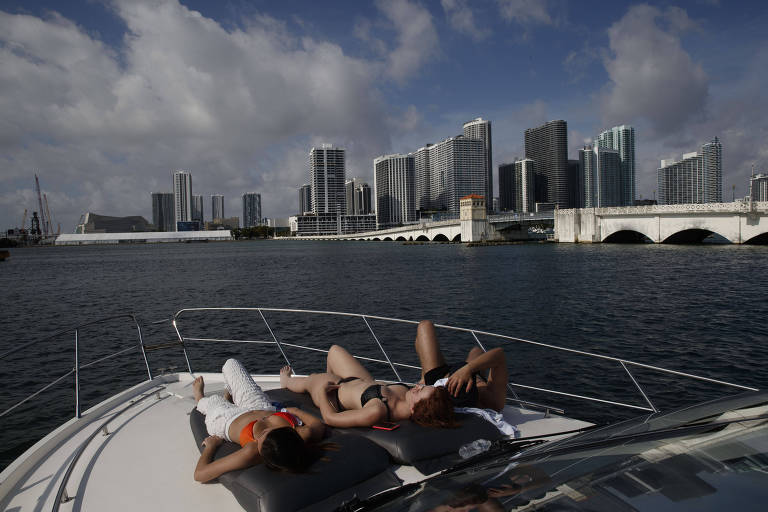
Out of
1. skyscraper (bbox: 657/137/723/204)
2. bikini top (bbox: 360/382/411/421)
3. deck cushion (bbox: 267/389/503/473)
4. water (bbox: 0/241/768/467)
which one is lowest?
water (bbox: 0/241/768/467)

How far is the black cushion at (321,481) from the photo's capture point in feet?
8.96

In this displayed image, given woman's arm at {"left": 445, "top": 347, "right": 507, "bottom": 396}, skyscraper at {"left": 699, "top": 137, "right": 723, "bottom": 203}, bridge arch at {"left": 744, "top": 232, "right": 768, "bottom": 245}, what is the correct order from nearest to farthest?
woman's arm at {"left": 445, "top": 347, "right": 507, "bottom": 396} → bridge arch at {"left": 744, "top": 232, "right": 768, "bottom": 245} → skyscraper at {"left": 699, "top": 137, "right": 723, "bottom": 203}

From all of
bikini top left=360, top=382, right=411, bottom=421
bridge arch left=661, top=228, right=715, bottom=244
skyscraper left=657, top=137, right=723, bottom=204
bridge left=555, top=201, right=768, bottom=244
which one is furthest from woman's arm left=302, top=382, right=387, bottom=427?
skyscraper left=657, top=137, right=723, bottom=204

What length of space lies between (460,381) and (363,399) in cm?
86

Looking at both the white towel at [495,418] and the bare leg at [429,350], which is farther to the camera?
the bare leg at [429,350]

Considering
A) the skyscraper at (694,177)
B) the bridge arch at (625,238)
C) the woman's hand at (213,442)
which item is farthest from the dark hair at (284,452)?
the skyscraper at (694,177)

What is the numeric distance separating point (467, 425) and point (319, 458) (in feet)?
4.10

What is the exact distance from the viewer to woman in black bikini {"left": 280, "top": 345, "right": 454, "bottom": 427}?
365 centimetres

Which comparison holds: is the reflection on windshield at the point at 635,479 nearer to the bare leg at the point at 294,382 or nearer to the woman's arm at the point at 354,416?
the woman's arm at the point at 354,416

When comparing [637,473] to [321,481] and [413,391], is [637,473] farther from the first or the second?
[413,391]

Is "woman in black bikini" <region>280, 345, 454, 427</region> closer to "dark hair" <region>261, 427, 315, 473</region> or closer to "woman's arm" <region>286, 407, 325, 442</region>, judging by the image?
"woman's arm" <region>286, 407, 325, 442</region>

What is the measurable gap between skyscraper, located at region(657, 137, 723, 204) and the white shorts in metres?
168

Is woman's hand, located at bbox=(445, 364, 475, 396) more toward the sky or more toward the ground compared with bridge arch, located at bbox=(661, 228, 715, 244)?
more toward the ground

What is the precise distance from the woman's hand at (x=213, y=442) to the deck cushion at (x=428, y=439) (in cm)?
92
